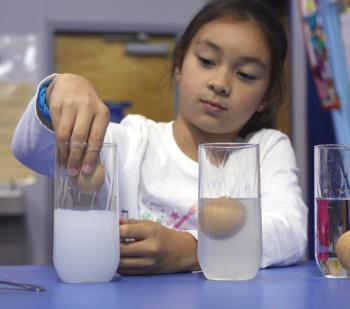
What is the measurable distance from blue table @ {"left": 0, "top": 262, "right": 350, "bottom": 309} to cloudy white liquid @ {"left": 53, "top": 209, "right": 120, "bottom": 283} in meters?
0.02

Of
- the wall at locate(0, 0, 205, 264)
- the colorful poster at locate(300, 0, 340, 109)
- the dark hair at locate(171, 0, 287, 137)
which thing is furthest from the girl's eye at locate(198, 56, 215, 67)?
the wall at locate(0, 0, 205, 264)

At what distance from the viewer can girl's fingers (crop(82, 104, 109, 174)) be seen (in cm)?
69

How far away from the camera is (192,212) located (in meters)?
1.16

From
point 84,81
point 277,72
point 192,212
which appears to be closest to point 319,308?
point 84,81

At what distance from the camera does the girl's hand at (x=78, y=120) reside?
697mm

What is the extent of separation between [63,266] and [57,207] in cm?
6

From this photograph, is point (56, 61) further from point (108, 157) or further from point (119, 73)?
point (108, 157)

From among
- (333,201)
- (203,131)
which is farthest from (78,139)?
(203,131)

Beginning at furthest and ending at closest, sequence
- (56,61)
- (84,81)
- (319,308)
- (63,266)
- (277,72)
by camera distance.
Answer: (56,61)
(277,72)
(84,81)
(63,266)
(319,308)

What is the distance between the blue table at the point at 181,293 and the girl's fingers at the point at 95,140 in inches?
4.7

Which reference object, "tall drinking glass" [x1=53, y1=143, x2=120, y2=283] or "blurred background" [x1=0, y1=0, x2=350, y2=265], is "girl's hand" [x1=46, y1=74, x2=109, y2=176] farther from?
"blurred background" [x1=0, y1=0, x2=350, y2=265]

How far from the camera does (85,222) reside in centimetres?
71

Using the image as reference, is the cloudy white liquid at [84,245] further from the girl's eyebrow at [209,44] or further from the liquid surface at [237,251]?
the girl's eyebrow at [209,44]

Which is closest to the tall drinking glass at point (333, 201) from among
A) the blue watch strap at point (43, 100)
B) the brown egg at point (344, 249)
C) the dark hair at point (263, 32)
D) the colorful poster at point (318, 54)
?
the brown egg at point (344, 249)
